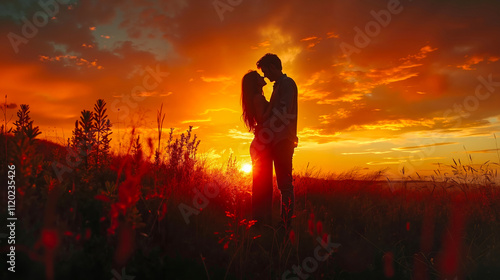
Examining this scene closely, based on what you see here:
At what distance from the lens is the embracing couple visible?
4801 mm

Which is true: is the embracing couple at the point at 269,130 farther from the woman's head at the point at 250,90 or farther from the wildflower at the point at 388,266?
the wildflower at the point at 388,266

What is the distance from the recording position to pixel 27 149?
8.79 feet

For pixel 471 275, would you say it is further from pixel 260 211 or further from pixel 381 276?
pixel 260 211

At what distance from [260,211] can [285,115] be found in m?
1.43

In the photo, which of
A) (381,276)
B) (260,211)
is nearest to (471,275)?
(381,276)

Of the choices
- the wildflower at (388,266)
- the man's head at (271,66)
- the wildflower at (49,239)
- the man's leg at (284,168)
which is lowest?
the wildflower at (388,266)

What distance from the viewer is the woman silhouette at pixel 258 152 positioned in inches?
193

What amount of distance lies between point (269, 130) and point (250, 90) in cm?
66

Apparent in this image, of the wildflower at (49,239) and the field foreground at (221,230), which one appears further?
the field foreground at (221,230)
